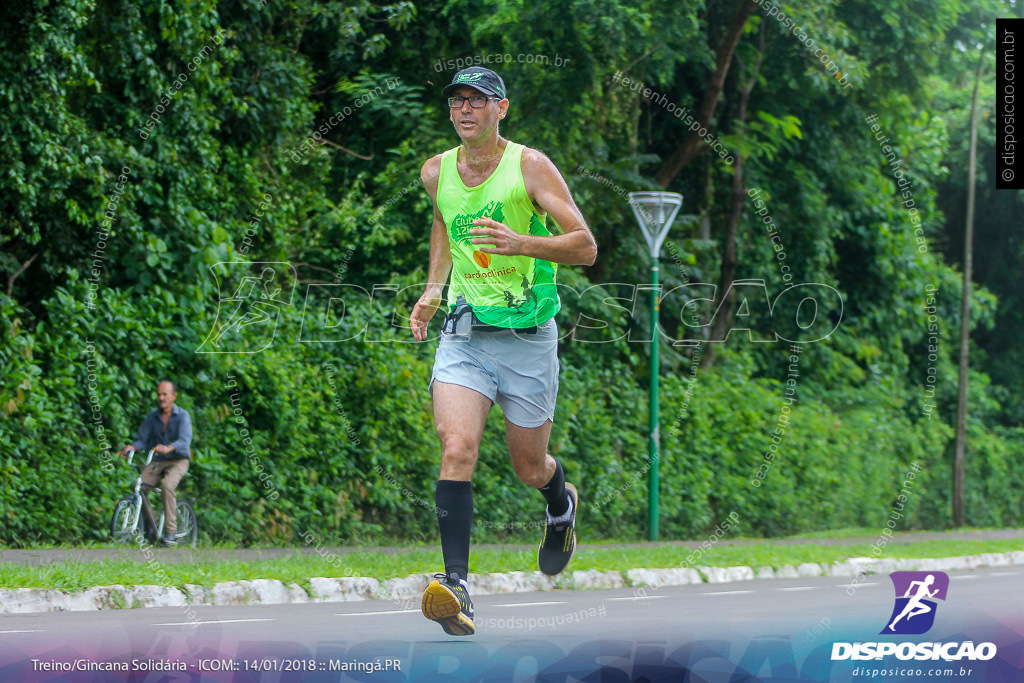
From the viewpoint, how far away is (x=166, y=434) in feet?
38.3

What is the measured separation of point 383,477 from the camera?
13.5 metres

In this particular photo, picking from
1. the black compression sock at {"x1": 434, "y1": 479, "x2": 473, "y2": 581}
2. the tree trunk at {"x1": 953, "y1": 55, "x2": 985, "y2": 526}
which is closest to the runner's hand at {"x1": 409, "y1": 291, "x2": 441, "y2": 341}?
the black compression sock at {"x1": 434, "y1": 479, "x2": 473, "y2": 581}

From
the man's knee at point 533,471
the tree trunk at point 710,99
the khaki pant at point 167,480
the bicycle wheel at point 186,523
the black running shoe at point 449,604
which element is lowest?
the bicycle wheel at point 186,523

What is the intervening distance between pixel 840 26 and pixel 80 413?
11.5 m

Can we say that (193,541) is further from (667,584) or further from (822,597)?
(822,597)

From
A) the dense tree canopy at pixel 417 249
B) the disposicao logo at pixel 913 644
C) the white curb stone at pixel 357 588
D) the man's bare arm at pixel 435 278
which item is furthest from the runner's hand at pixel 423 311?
the dense tree canopy at pixel 417 249

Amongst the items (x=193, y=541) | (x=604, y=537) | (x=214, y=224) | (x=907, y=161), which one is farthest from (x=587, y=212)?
(x=907, y=161)

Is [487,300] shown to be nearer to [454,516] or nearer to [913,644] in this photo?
[454,516]

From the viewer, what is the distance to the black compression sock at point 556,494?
20.5 feet

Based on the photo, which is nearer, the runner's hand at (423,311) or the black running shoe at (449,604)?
the black running shoe at (449,604)

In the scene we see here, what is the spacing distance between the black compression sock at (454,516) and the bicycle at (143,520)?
6.70 m

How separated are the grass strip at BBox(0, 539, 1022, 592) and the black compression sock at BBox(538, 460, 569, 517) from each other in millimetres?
3209

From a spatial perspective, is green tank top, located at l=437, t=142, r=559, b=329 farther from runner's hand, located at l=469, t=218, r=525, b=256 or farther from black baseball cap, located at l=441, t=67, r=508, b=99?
runner's hand, located at l=469, t=218, r=525, b=256

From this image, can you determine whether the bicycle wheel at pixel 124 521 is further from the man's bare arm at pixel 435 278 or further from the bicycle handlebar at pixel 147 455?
the man's bare arm at pixel 435 278
